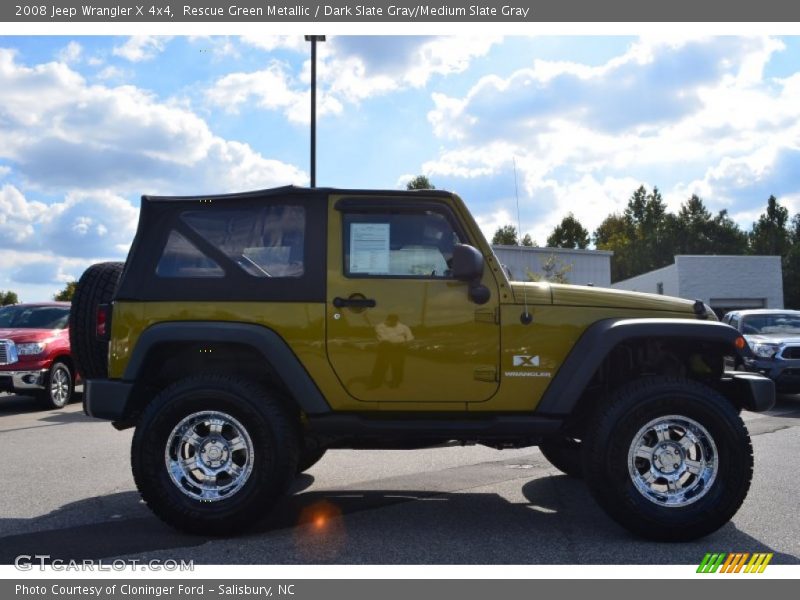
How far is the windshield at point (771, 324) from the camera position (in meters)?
13.6

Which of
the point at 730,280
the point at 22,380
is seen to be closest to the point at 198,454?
the point at 22,380

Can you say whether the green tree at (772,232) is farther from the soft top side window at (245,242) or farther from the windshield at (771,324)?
the soft top side window at (245,242)

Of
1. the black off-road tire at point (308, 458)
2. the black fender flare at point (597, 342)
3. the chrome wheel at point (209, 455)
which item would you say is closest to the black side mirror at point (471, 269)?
the black fender flare at point (597, 342)

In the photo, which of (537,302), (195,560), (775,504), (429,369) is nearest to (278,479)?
(195,560)

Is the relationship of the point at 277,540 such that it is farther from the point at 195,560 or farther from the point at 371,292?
the point at 371,292

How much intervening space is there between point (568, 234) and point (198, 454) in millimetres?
82965

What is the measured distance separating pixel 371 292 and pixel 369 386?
579mm

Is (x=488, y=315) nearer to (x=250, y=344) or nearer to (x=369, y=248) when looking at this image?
(x=369, y=248)

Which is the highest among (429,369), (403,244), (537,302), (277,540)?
(403,244)

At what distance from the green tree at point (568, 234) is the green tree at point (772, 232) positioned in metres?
21.1

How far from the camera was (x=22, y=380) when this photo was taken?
→ 38.0ft

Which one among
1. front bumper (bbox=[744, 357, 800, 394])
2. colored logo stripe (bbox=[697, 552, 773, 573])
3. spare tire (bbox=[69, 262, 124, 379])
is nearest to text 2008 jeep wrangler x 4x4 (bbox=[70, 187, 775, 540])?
colored logo stripe (bbox=[697, 552, 773, 573])

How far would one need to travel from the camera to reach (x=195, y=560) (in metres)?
4.17

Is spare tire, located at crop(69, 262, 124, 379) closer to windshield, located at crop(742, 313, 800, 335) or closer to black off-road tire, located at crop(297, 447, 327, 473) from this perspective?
black off-road tire, located at crop(297, 447, 327, 473)
